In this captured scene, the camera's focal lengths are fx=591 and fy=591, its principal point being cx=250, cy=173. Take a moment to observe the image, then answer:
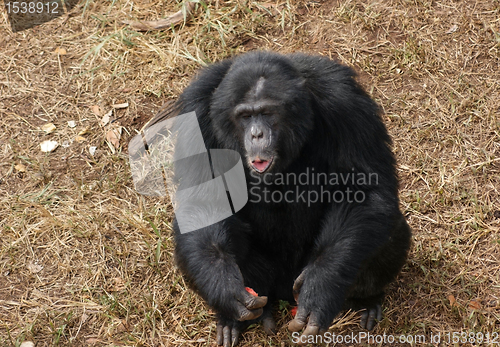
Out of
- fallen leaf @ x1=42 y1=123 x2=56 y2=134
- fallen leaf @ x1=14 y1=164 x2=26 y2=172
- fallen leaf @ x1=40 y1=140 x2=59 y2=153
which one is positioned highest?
fallen leaf @ x1=42 y1=123 x2=56 y2=134

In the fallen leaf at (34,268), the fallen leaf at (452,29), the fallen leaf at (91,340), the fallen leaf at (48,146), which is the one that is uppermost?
the fallen leaf at (452,29)

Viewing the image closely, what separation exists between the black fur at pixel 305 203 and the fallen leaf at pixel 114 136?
114 inches

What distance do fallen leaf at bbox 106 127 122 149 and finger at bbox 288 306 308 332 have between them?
183 inches

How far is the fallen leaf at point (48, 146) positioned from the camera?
30.4ft

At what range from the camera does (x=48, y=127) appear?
9539 millimetres

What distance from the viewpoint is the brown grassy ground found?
7.20m

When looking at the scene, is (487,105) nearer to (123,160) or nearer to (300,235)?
(300,235)

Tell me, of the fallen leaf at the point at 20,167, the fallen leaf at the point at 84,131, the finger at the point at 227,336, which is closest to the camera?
the finger at the point at 227,336

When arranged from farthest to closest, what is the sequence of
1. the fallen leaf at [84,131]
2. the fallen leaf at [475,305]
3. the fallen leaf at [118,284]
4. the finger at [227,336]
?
the fallen leaf at [84,131] → the fallen leaf at [118,284] → the fallen leaf at [475,305] → the finger at [227,336]

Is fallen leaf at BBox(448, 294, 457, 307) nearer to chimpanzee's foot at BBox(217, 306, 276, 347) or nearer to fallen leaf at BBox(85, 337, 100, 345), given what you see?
chimpanzee's foot at BBox(217, 306, 276, 347)

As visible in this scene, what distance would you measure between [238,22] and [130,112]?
8.22 feet

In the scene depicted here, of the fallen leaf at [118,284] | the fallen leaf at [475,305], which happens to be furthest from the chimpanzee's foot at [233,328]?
the fallen leaf at [475,305]

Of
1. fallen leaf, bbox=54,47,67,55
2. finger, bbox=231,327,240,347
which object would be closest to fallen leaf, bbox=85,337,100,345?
finger, bbox=231,327,240,347

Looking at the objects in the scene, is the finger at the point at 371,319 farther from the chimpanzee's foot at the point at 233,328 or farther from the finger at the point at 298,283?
the finger at the point at 298,283
